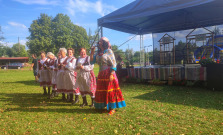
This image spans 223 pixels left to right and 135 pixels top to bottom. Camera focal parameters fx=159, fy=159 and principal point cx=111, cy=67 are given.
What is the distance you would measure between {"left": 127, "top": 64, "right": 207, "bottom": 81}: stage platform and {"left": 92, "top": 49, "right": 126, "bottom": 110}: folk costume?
5075 millimetres

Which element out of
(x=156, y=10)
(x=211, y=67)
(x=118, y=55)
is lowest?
(x=211, y=67)

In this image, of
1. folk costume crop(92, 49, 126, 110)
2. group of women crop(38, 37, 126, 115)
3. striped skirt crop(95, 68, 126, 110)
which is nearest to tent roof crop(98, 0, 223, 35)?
group of women crop(38, 37, 126, 115)

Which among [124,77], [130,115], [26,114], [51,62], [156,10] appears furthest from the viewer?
[124,77]

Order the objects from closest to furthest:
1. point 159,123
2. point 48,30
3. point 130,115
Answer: point 159,123 < point 130,115 < point 48,30

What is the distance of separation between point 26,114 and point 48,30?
37.3m

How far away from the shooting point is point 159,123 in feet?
11.6

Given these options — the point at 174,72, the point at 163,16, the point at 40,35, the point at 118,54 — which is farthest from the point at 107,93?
the point at 40,35

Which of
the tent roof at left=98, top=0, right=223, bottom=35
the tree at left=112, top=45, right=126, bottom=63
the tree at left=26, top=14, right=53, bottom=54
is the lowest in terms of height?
the tree at left=112, top=45, right=126, bottom=63

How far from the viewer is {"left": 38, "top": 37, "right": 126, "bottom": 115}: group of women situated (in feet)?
13.5

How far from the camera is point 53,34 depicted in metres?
37.8

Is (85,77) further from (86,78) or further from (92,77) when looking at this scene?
(92,77)

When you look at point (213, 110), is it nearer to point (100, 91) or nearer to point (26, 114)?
point (100, 91)

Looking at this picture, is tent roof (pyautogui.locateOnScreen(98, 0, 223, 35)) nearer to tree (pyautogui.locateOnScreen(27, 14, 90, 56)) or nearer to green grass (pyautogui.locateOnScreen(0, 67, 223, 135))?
green grass (pyautogui.locateOnScreen(0, 67, 223, 135))

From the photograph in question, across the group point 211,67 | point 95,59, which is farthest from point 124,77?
point 95,59
